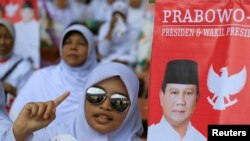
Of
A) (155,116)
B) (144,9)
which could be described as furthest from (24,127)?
(144,9)

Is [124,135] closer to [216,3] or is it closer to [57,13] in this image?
[216,3]

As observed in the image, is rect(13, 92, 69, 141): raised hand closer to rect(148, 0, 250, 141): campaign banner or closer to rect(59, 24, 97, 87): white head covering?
rect(148, 0, 250, 141): campaign banner

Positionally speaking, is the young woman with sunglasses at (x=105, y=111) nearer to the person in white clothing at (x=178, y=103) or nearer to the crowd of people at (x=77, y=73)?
the crowd of people at (x=77, y=73)

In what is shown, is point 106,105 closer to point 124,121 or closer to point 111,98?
point 111,98

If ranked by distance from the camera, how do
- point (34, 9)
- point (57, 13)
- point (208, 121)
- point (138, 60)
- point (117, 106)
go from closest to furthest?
point (208, 121) < point (117, 106) < point (34, 9) < point (138, 60) < point (57, 13)

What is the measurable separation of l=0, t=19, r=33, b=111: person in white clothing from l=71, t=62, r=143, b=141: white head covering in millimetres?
2770

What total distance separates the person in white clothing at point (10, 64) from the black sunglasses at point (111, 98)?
A: 2857 millimetres

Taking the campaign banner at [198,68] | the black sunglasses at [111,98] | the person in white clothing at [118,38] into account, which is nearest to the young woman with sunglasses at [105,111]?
the black sunglasses at [111,98]

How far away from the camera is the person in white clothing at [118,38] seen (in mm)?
7836

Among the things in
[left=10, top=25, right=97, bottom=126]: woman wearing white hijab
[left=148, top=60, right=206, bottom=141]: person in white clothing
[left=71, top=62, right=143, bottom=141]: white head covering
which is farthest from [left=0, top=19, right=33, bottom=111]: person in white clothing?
[left=148, top=60, right=206, bottom=141]: person in white clothing

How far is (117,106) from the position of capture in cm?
307

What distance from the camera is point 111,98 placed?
3072 millimetres

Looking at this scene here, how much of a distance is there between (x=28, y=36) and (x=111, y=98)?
4157 millimetres

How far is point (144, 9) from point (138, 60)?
0.81 metres
